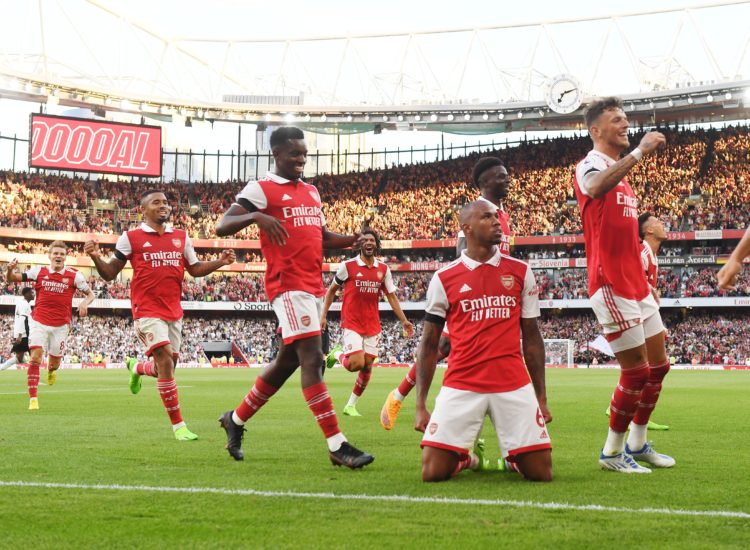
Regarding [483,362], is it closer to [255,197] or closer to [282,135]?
[255,197]

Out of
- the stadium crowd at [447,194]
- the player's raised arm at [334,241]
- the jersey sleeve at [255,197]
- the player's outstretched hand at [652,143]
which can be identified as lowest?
the player's raised arm at [334,241]

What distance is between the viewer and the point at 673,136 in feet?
189

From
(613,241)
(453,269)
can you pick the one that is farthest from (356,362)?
(453,269)

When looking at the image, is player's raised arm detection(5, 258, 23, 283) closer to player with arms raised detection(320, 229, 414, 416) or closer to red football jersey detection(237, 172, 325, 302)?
player with arms raised detection(320, 229, 414, 416)

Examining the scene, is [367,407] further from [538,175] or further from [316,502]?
[538,175]

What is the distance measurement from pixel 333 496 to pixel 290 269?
2.37 m

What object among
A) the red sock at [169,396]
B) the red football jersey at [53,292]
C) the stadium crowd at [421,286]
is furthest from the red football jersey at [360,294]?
the stadium crowd at [421,286]

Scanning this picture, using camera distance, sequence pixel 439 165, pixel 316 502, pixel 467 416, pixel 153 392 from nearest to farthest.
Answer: pixel 316 502 < pixel 467 416 < pixel 153 392 < pixel 439 165

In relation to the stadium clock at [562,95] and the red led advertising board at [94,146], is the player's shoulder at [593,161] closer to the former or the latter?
the stadium clock at [562,95]

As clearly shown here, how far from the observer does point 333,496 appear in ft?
17.7

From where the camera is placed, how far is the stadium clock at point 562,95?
52312 mm

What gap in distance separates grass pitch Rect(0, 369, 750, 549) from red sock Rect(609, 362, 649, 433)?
1.32 ft

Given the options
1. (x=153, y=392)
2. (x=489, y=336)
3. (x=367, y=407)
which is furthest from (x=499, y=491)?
(x=153, y=392)

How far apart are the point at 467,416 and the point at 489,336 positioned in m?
0.57
